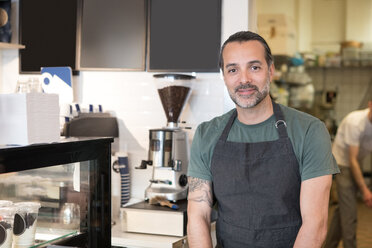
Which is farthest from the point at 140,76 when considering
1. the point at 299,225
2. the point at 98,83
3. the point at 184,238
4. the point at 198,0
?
the point at 299,225

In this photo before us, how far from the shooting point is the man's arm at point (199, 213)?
2.18 metres

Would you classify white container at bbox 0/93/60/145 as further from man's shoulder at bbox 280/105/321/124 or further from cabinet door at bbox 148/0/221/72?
cabinet door at bbox 148/0/221/72

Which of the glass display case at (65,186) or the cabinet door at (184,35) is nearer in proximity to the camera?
the glass display case at (65,186)

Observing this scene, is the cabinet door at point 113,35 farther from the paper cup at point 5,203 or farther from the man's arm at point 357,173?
the man's arm at point 357,173

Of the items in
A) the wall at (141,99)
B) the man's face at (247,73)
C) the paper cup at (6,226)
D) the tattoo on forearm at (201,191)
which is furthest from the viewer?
the wall at (141,99)

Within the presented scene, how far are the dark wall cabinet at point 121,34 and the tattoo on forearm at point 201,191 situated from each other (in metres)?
1.20

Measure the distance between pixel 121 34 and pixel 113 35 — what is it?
6 centimetres

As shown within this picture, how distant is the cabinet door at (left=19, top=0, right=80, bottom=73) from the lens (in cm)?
360

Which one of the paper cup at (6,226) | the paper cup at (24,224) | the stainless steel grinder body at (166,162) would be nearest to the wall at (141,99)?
the stainless steel grinder body at (166,162)

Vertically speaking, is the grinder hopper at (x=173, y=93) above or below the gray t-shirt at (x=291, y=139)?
above

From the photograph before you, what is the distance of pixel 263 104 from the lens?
7.17 feet

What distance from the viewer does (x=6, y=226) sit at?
182 centimetres

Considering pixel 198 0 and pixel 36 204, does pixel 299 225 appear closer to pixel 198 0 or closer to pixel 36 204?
pixel 36 204

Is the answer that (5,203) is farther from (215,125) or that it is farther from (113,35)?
(113,35)
